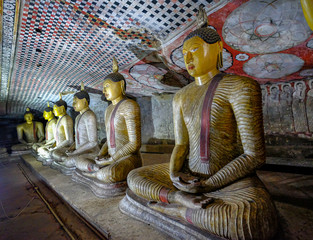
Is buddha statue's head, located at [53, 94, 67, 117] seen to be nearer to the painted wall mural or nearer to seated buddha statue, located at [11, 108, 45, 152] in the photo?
the painted wall mural

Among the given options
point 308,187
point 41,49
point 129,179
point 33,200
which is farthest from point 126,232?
point 41,49

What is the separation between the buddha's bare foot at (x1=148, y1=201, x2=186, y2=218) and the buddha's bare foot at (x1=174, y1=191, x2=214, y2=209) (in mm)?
58

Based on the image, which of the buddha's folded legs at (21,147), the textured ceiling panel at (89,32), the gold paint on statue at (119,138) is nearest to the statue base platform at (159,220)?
the gold paint on statue at (119,138)

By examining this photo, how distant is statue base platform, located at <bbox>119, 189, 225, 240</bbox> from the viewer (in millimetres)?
1368

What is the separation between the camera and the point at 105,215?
1908mm

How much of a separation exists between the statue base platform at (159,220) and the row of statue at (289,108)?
4.43 meters

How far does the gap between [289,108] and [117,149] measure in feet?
14.3

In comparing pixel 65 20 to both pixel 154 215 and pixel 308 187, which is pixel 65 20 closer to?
pixel 154 215

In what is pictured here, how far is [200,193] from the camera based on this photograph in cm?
149

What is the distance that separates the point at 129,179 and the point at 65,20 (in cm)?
303

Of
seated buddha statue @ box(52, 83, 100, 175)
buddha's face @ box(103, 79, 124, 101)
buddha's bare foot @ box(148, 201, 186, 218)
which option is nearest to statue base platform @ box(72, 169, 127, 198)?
buddha's bare foot @ box(148, 201, 186, 218)

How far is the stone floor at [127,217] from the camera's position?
152 centimetres

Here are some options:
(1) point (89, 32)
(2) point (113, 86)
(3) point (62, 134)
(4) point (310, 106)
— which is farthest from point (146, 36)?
(4) point (310, 106)

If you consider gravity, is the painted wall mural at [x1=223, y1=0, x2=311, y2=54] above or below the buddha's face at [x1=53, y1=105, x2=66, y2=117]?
above
